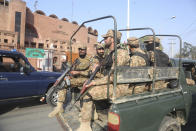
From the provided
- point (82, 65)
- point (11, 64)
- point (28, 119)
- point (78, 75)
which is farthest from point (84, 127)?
point (11, 64)

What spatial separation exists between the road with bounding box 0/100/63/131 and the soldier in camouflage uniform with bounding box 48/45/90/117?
655 millimetres

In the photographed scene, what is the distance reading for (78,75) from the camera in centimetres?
389

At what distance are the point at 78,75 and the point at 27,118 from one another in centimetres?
207

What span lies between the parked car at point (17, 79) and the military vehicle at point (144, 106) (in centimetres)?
241

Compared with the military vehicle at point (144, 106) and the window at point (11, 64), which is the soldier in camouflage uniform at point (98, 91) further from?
the window at point (11, 64)

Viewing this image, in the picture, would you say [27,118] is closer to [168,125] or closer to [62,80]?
[62,80]

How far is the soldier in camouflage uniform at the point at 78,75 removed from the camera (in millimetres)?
3564

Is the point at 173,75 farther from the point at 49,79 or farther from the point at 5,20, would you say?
the point at 5,20

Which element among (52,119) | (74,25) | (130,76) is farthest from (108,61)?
(74,25)

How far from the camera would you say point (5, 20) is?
18547mm

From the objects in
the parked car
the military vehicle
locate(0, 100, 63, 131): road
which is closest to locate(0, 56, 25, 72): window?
the parked car

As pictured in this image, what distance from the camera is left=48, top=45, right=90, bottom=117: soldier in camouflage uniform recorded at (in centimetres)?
356

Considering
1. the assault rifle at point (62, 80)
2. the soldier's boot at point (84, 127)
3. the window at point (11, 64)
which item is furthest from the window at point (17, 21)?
the soldier's boot at point (84, 127)

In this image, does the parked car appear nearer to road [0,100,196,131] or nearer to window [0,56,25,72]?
window [0,56,25,72]
